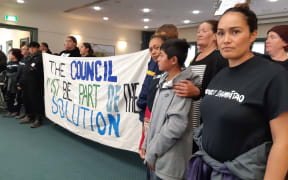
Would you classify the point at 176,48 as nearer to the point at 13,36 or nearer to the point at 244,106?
the point at 244,106

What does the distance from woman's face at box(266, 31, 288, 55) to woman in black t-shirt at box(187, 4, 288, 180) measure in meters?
0.79

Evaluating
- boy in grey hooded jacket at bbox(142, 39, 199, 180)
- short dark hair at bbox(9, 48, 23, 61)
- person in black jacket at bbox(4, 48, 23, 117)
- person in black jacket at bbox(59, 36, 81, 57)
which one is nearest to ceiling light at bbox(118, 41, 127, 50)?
short dark hair at bbox(9, 48, 23, 61)

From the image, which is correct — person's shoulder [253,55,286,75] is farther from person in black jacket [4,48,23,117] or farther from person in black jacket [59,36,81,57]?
person in black jacket [4,48,23,117]

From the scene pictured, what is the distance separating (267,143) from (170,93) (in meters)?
0.54

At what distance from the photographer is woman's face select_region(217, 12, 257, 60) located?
782 millimetres

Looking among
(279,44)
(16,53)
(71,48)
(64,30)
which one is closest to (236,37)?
(279,44)

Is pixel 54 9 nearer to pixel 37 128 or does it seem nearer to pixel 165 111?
pixel 37 128

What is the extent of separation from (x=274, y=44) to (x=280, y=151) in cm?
105

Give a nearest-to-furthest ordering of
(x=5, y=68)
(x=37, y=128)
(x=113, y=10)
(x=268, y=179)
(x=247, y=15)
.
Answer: (x=268, y=179)
(x=247, y=15)
(x=37, y=128)
(x=5, y=68)
(x=113, y=10)

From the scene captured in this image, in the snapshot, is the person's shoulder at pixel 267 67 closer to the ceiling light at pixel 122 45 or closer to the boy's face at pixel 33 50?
the boy's face at pixel 33 50

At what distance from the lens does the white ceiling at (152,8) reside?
6559 millimetres

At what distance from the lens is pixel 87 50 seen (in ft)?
11.7

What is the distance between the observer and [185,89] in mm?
1089

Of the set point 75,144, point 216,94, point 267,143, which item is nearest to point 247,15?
point 216,94
